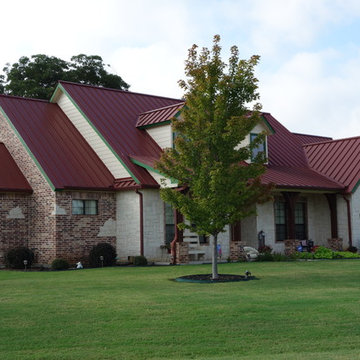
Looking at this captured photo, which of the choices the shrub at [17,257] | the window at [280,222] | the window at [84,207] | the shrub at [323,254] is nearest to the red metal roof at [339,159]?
the window at [280,222]

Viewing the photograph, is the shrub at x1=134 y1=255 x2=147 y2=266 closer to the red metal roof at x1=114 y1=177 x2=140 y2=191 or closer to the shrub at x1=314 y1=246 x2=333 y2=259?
the red metal roof at x1=114 y1=177 x2=140 y2=191

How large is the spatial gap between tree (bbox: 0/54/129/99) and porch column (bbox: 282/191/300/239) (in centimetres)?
2341

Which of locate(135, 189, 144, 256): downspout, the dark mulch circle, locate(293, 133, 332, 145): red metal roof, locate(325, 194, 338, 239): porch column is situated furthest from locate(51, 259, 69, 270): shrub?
locate(293, 133, 332, 145): red metal roof

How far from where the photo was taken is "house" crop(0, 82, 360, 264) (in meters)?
25.1

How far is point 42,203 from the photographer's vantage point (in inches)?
992

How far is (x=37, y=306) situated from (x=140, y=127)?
17726 mm

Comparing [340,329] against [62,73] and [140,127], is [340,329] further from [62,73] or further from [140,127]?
[62,73]

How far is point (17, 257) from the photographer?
24.3 m

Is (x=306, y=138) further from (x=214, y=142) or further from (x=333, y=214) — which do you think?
(x=214, y=142)

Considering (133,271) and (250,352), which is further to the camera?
(133,271)

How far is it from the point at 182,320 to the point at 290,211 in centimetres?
1844

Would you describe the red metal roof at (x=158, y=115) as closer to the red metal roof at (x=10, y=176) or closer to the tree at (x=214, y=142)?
the red metal roof at (x=10, y=176)

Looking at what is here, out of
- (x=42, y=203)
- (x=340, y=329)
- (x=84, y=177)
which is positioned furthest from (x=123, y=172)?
(x=340, y=329)

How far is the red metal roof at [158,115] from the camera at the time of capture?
91.8ft
